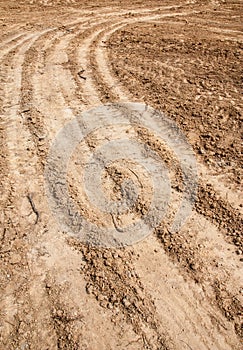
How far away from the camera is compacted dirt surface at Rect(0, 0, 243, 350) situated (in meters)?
3.39

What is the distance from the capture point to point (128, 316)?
136 inches

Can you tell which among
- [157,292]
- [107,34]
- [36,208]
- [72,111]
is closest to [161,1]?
[107,34]

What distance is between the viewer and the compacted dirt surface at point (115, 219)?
3395mm

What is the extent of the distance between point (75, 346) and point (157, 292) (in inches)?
40.3

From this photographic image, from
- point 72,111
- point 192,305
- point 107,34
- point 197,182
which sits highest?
point 107,34

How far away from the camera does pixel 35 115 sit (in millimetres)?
6316

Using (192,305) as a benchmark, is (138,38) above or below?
above

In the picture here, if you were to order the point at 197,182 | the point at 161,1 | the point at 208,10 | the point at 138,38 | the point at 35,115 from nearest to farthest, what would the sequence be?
the point at 197,182
the point at 35,115
the point at 138,38
the point at 208,10
the point at 161,1

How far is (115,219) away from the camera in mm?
4457

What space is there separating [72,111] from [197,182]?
Answer: 2.86 m

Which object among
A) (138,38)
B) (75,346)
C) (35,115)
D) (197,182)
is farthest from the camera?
(138,38)

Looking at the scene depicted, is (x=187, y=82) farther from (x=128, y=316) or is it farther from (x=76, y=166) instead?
(x=128, y=316)

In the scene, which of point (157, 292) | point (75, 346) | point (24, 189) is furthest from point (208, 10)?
point (75, 346)

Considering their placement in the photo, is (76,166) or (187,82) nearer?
(76,166)
